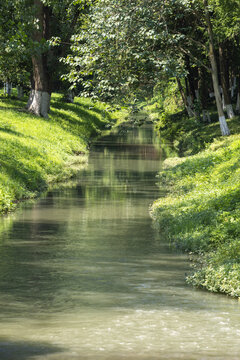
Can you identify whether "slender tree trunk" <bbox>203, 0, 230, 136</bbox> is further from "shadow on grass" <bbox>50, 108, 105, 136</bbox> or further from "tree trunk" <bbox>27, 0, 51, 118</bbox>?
"tree trunk" <bbox>27, 0, 51, 118</bbox>

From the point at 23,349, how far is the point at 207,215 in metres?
9.22

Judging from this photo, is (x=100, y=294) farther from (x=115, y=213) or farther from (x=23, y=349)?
(x=115, y=213)

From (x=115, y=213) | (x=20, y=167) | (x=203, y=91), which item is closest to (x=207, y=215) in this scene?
(x=115, y=213)

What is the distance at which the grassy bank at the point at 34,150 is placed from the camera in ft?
78.5

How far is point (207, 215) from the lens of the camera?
16.9 meters

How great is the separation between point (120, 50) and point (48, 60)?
1697 cm

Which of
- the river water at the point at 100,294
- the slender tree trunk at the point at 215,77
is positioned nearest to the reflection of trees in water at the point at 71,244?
the river water at the point at 100,294

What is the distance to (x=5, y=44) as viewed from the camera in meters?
22.0

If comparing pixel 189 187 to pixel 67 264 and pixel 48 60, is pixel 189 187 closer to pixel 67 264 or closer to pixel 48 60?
pixel 67 264

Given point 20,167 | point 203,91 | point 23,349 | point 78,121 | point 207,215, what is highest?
point 203,91

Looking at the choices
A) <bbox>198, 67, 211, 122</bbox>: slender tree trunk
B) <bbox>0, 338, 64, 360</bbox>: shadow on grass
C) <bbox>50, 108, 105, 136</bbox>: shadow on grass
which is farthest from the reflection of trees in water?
<bbox>50, 108, 105, 136</bbox>: shadow on grass

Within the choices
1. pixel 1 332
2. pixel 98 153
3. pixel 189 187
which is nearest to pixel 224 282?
pixel 1 332

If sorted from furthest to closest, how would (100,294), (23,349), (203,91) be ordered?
(203,91)
(100,294)
(23,349)

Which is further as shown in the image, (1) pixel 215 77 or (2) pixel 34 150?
(1) pixel 215 77
